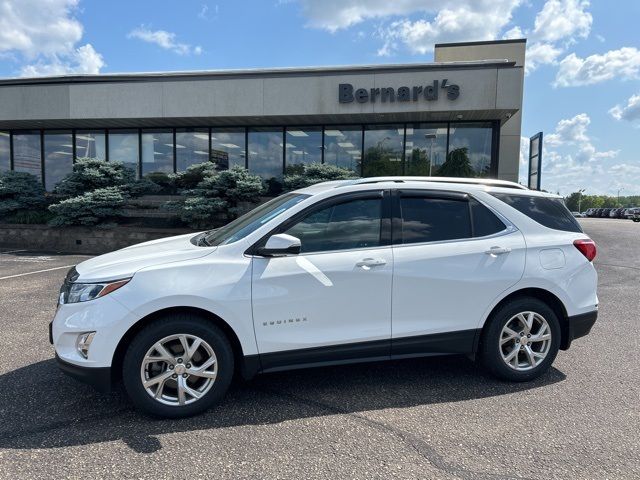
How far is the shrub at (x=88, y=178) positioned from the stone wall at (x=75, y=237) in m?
1.21

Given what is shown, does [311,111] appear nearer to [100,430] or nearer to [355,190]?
[355,190]

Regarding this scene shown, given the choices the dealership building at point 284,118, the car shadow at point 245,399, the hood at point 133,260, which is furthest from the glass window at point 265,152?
the hood at point 133,260

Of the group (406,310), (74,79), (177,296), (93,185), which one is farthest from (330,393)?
(74,79)

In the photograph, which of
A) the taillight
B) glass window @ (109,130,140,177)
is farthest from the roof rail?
glass window @ (109,130,140,177)

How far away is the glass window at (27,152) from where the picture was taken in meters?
18.1

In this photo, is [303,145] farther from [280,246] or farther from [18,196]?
[280,246]

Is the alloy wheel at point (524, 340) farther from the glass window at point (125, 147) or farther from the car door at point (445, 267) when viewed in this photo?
the glass window at point (125, 147)

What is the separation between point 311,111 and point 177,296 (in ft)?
39.8

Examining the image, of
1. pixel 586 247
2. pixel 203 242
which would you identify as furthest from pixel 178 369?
pixel 586 247

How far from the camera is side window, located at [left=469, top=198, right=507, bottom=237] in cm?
394

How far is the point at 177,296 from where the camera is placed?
3.21 meters

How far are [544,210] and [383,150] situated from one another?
1214 centimetres

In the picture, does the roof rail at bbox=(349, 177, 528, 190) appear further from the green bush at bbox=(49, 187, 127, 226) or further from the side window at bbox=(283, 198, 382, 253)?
the green bush at bbox=(49, 187, 127, 226)

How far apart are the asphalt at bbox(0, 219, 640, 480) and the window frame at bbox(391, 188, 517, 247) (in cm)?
126
